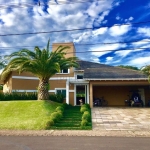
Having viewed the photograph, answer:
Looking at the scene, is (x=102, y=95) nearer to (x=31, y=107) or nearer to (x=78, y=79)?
(x=78, y=79)

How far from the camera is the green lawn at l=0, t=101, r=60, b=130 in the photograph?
12.0 meters

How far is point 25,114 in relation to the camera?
1481 cm

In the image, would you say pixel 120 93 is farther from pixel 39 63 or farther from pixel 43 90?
pixel 39 63

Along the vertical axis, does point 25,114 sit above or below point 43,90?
below

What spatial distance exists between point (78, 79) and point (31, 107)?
8.19 m

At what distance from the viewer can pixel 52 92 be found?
23594 millimetres

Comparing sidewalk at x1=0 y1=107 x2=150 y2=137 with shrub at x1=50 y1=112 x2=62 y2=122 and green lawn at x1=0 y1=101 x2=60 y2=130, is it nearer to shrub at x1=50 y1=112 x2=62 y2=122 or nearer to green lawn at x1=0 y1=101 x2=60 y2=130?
green lawn at x1=0 y1=101 x2=60 y2=130

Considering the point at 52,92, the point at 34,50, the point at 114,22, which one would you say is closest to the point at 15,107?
the point at 34,50

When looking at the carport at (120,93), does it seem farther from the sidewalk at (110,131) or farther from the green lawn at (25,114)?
the sidewalk at (110,131)

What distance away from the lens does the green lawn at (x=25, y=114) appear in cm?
1198

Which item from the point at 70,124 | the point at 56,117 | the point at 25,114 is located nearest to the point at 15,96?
the point at 25,114

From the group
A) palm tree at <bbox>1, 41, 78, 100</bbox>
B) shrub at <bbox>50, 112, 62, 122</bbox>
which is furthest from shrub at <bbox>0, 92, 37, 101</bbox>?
shrub at <bbox>50, 112, 62, 122</bbox>

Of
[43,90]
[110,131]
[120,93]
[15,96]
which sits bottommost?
[110,131]

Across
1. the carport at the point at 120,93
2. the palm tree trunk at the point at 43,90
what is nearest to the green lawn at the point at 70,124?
the palm tree trunk at the point at 43,90
